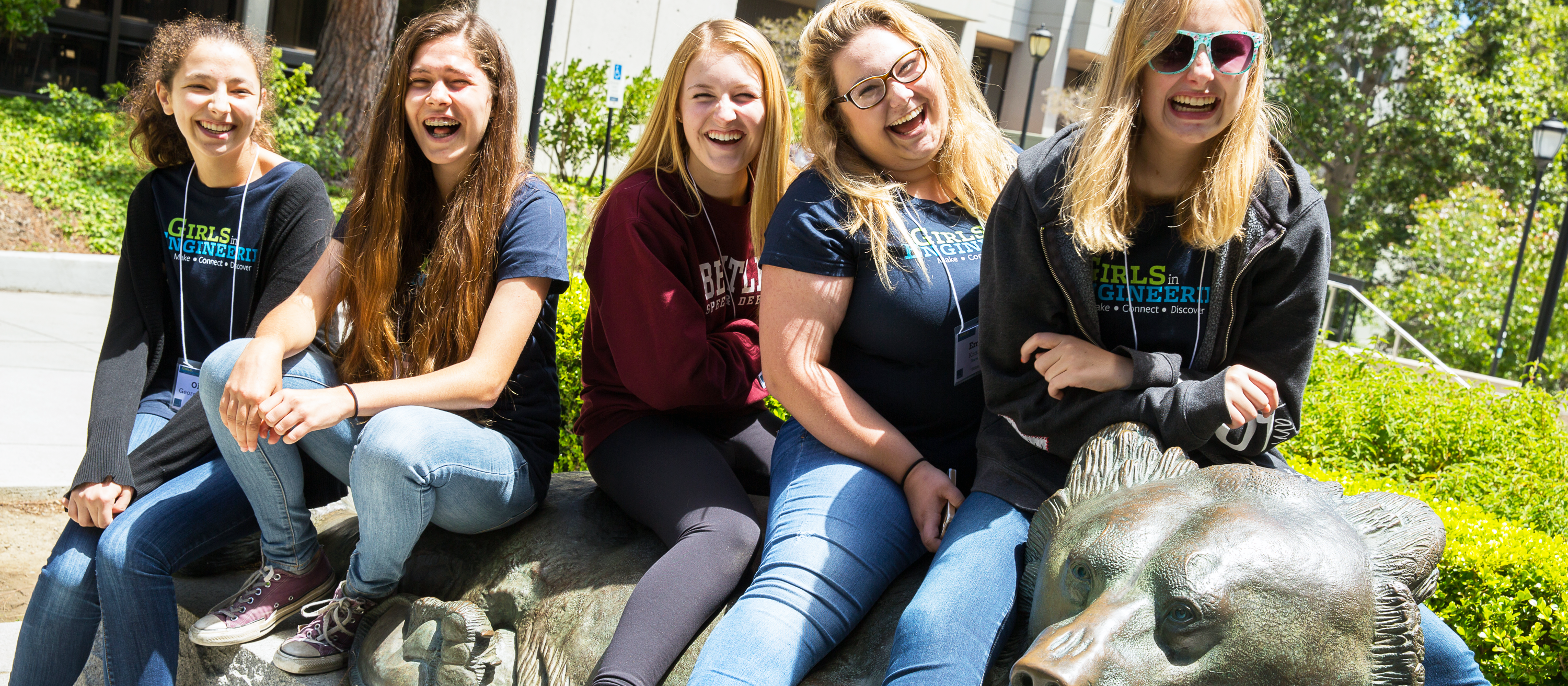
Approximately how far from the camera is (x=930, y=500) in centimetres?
232

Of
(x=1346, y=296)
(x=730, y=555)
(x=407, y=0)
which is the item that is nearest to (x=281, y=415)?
(x=730, y=555)

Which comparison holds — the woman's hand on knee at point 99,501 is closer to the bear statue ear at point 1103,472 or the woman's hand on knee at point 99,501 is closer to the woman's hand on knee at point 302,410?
the woman's hand on knee at point 302,410

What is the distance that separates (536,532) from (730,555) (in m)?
0.64

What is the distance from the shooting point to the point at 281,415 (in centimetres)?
241

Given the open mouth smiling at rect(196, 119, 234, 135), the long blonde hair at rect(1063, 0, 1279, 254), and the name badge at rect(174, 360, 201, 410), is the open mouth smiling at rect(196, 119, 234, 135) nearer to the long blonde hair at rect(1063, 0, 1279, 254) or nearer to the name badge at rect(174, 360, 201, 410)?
the name badge at rect(174, 360, 201, 410)

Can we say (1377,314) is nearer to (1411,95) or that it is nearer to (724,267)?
(1411,95)

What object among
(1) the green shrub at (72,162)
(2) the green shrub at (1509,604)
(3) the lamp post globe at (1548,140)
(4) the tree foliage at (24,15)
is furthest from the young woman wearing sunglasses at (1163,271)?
(4) the tree foliage at (24,15)

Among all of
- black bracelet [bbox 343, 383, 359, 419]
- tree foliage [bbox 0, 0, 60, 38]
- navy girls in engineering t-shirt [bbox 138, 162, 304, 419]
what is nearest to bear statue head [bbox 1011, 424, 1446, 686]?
black bracelet [bbox 343, 383, 359, 419]

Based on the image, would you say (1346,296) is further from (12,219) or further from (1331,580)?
(12,219)

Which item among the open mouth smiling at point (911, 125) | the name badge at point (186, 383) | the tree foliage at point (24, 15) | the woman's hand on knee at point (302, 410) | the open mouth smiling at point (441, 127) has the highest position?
the tree foliage at point (24, 15)

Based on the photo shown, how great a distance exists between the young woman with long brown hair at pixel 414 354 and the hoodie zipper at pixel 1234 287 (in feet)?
5.11

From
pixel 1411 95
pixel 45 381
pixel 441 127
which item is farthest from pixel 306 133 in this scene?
pixel 1411 95

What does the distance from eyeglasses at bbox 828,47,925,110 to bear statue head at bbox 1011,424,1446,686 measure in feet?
3.99

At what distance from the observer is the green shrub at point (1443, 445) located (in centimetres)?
379
